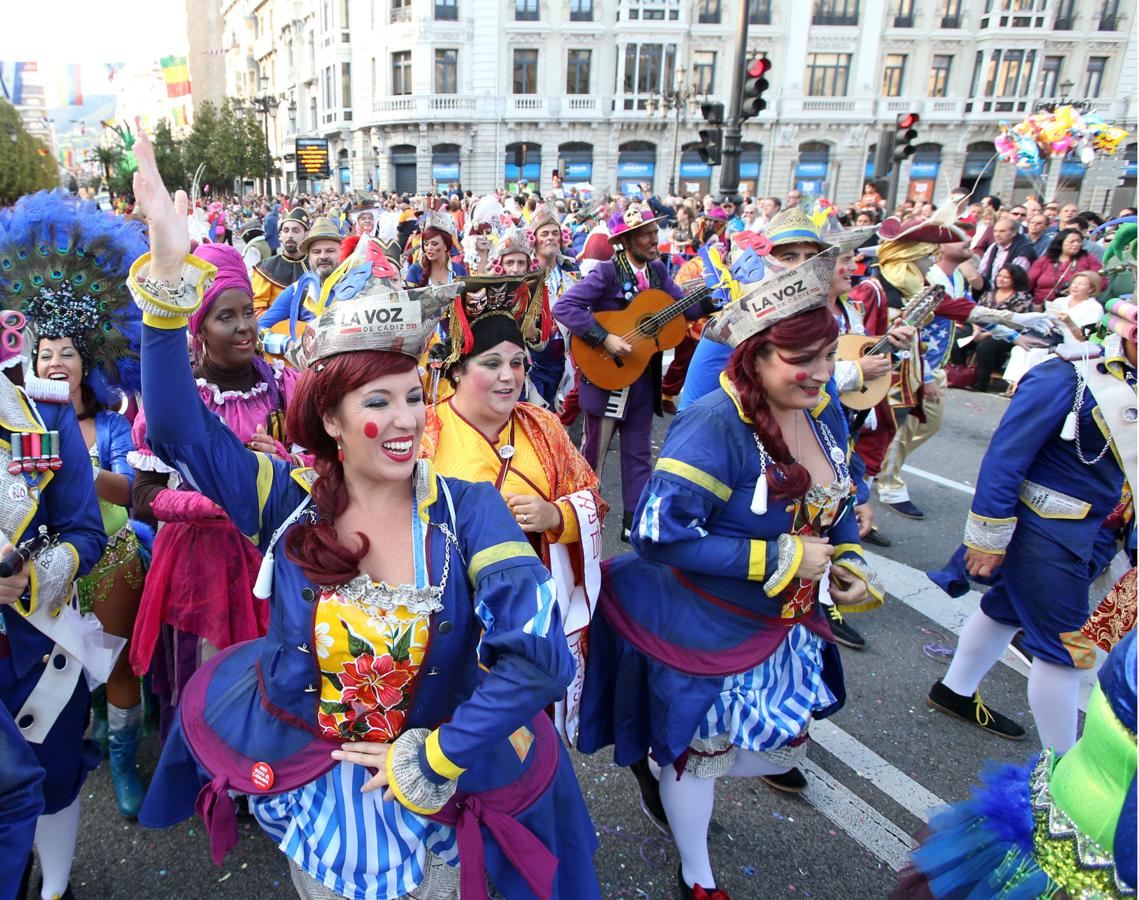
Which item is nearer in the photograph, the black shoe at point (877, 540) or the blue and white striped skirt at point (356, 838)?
the blue and white striped skirt at point (356, 838)

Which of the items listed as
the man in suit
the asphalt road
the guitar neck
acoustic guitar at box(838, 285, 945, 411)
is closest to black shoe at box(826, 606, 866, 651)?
the asphalt road

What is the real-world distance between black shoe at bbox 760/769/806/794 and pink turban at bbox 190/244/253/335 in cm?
298

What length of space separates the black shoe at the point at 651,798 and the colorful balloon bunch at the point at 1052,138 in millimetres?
14823

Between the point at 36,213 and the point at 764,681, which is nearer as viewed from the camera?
the point at 764,681

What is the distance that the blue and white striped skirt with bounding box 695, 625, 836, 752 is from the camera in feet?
7.84

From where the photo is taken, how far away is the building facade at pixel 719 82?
43688 mm

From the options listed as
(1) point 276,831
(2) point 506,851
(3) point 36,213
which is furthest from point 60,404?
(2) point 506,851

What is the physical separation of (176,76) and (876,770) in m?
115

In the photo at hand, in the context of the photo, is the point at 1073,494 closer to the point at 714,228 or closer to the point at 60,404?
the point at 60,404

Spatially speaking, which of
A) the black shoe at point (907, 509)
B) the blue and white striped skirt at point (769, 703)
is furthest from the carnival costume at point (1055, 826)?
the black shoe at point (907, 509)

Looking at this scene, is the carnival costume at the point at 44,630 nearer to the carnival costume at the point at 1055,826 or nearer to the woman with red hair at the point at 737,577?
the woman with red hair at the point at 737,577

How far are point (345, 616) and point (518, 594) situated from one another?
403 millimetres

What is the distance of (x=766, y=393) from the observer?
94.2 inches

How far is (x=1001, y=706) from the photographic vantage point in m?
3.70
